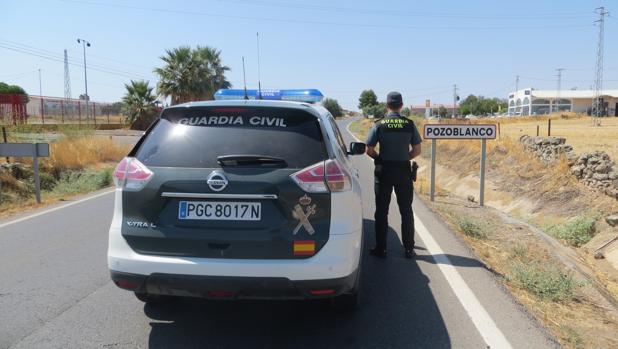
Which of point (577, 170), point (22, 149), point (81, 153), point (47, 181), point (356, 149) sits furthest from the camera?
point (81, 153)

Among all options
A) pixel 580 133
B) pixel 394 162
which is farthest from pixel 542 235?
pixel 580 133

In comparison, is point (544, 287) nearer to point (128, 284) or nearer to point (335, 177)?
point (335, 177)

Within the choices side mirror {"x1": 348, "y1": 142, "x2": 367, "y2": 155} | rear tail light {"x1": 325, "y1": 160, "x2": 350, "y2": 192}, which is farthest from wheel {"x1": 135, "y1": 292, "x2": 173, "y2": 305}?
side mirror {"x1": 348, "y1": 142, "x2": 367, "y2": 155}

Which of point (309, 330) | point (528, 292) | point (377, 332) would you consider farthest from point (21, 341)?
point (528, 292)

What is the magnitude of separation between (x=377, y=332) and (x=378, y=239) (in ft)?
6.90

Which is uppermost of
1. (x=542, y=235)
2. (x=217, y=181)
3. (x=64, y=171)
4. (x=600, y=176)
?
(x=217, y=181)

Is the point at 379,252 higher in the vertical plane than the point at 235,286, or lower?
lower

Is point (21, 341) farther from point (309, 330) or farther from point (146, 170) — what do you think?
point (309, 330)

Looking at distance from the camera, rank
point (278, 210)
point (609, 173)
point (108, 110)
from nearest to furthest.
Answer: point (278, 210), point (609, 173), point (108, 110)

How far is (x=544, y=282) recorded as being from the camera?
5.22 m

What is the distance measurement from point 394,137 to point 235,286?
9.96 ft

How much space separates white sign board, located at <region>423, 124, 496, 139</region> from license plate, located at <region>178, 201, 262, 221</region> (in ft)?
22.8

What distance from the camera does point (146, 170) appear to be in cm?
369

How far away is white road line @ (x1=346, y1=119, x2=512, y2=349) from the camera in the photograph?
153 inches
